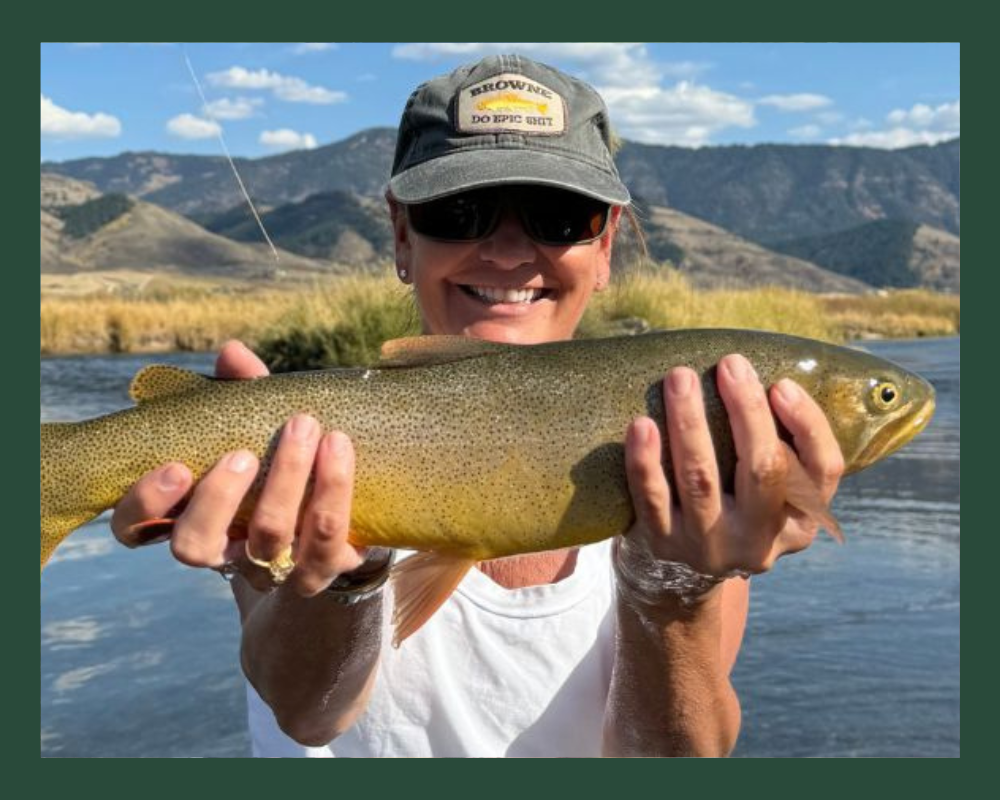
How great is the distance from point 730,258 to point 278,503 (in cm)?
13417

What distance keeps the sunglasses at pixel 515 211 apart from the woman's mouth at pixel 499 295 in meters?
0.19

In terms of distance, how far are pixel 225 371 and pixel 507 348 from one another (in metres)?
0.84

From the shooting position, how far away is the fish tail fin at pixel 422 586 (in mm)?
3104

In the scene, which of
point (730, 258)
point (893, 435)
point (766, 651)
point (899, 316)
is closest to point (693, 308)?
point (766, 651)

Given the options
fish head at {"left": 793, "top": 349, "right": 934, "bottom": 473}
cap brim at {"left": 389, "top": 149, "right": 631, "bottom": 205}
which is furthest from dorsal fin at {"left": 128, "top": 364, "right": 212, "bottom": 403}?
fish head at {"left": 793, "top": 349, "right": 934, "bottom": 473}

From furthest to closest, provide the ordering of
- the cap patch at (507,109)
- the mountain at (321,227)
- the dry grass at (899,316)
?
1. the mountain at (321,227)
2. the dry grass at (899,316)
3. the cap patch at (507,109)

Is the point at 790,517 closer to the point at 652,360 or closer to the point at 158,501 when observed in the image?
the point at 652,360

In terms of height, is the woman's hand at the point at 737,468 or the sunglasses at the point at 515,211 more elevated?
the sunglasses at the point at 515,211

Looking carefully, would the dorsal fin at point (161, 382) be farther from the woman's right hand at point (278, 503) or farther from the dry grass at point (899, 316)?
the dry grass at point (899, 316)

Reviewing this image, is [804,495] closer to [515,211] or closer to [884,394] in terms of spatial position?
[884,394]

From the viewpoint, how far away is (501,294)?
4.01 m

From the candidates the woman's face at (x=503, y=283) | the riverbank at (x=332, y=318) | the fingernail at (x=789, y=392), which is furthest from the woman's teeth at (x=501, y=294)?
the riverbank at (x=332, y=318)

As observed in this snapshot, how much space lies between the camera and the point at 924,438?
1471cm

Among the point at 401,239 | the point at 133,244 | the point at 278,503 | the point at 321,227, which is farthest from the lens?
the point at 321,227
